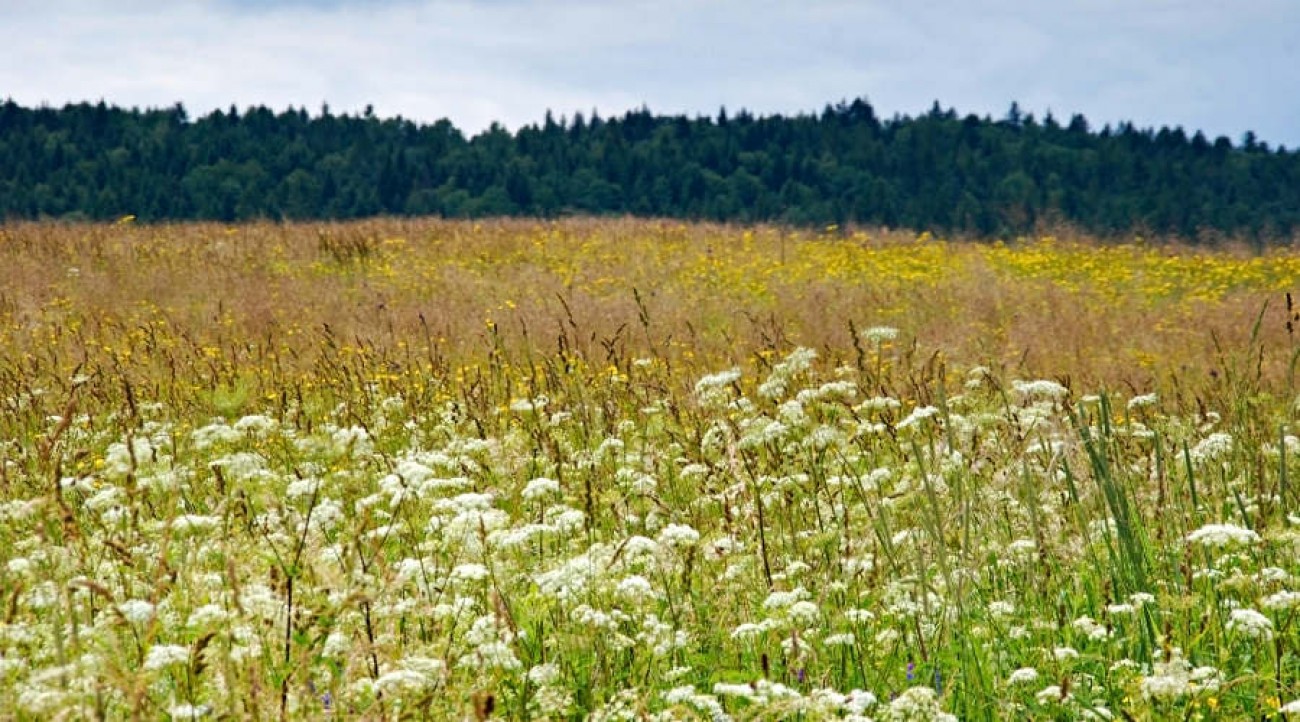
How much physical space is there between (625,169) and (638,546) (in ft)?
305

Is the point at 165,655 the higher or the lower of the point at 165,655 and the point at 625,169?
the lower

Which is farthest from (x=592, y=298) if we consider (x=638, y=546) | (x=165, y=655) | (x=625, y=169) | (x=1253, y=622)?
(x=625, y=169)

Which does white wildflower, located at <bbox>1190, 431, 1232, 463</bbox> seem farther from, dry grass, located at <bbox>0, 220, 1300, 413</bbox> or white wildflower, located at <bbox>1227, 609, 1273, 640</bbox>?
dry grass, located at <bbox>0, 220, 1300, 413</bbox>

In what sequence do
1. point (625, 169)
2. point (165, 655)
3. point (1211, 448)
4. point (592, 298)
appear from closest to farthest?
point (165, 655) < point (1211, 448) < point (592, 298) < point (625, 169)

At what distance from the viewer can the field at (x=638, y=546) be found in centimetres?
261

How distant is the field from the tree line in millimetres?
67892

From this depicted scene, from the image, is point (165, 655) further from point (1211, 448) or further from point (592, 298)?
point (592, 298)

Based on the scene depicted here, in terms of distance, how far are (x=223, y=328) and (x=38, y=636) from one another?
989 cm

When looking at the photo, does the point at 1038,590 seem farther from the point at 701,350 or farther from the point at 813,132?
the point at 813,132

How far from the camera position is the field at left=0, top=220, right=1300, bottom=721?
8.55 feet

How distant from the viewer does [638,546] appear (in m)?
3.11

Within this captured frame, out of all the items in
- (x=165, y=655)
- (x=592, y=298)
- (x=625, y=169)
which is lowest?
(x=592, y=298)

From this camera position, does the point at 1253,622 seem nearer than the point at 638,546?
Yes

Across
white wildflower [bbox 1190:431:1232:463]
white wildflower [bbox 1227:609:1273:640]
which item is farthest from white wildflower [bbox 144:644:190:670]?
white wildflower [bbox 1190:431:1232:463]
